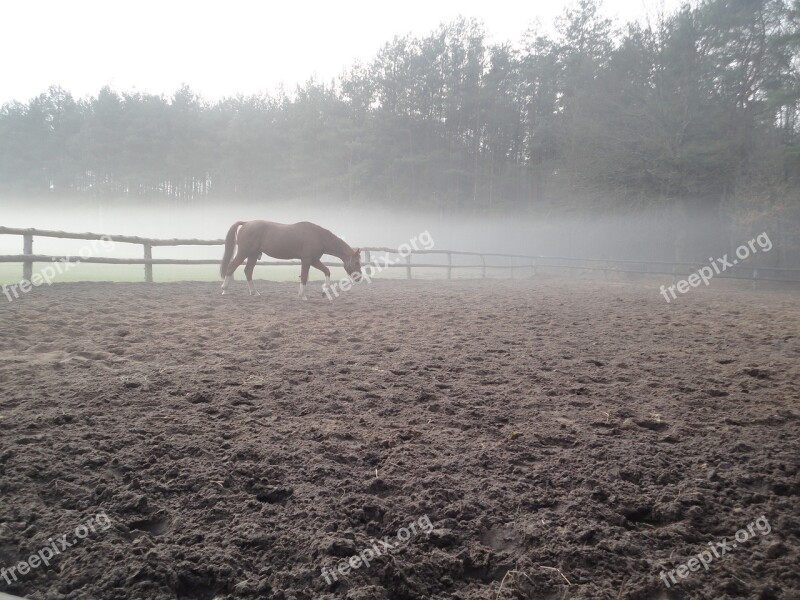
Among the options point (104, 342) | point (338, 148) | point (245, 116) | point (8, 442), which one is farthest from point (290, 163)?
point (8, 442)

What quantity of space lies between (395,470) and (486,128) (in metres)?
32.7

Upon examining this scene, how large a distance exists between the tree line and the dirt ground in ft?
64.8

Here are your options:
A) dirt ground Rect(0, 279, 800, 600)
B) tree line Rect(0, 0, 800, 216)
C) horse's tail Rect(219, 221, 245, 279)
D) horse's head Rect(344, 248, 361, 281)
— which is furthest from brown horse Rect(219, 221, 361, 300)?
tree line Rect(0, 0, 800, 216)

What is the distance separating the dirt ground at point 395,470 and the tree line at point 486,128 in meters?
19.8

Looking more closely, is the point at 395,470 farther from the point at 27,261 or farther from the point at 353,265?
the point at 27,261

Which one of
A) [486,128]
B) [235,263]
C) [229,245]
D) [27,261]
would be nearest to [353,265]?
[235,263]

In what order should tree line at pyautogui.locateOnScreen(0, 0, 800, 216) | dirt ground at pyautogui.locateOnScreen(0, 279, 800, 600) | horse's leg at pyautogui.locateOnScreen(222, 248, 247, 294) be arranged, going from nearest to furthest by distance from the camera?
dirt ground at pyautogui.locateOnScreen(0, 279, 800, 600), horse's leg at pyautogui.locateOnScreen(222, 248, 247, 294), tree line at pyautogui.locateOnScreen(0, 0, 800, 216)

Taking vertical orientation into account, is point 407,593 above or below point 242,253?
below

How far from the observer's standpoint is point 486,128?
105 ft

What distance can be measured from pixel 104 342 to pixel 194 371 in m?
1.65

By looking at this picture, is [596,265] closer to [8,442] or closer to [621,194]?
[621,194]

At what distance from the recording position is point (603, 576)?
5.47 ft

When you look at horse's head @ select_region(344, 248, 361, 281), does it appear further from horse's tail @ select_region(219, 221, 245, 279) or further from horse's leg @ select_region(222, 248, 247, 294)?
horse's tail @ select_region(219, 221, 245, 279)

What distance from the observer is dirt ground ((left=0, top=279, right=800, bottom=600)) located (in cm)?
168
